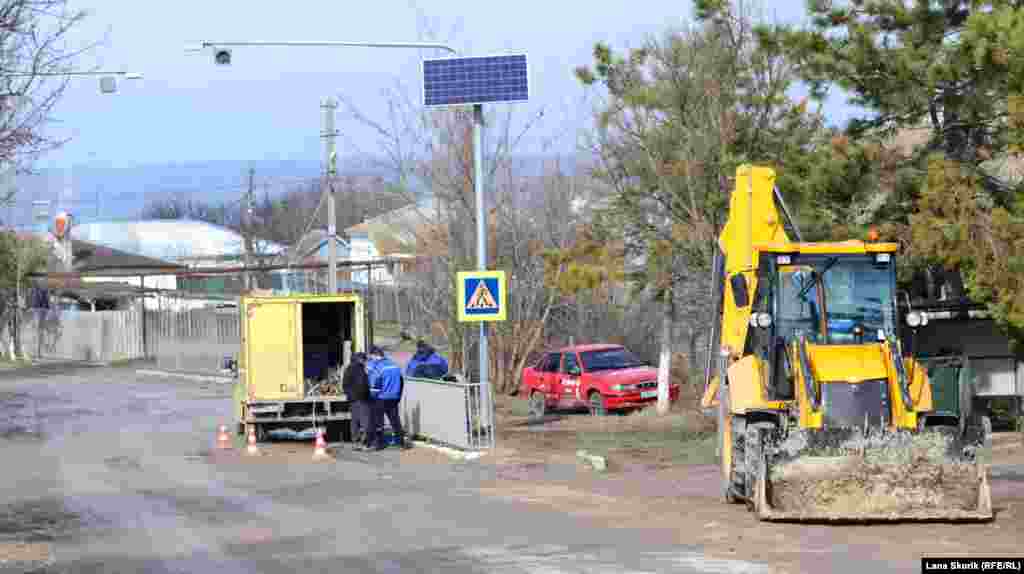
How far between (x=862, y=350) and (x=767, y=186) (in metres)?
3.72

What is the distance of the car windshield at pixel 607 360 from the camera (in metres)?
33.5

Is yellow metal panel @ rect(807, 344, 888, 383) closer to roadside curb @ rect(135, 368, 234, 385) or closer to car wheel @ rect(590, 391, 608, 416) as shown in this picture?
car wheel @ rect(590, 391, 608, 416)

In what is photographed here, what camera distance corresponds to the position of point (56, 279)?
7319 cm

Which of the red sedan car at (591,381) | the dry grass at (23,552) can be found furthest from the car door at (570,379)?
the dry grass at (23,552)

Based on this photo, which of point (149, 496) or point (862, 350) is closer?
point (862, 350)

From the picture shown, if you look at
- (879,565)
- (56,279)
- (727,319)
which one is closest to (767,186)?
(727,319)

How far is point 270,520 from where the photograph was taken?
15.7m

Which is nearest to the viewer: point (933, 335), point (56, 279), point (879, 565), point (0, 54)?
point (879, 565)

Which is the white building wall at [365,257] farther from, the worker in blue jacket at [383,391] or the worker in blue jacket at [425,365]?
the worker in blue jacket at [383,391]

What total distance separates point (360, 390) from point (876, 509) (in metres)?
12.5

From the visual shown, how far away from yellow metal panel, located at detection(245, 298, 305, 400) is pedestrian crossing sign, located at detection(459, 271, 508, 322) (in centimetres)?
411

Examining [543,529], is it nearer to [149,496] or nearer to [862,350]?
[862,350]

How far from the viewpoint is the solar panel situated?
25.5 m

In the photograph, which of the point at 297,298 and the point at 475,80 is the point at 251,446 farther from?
the point at 475,80
